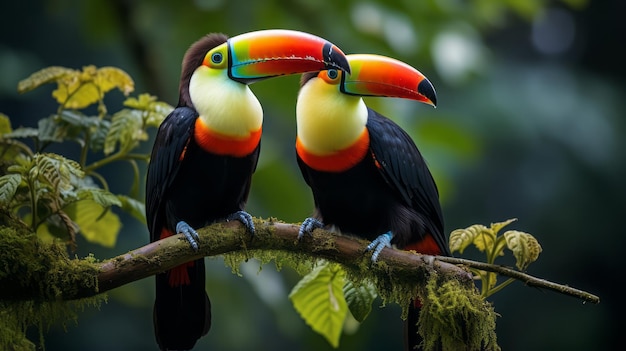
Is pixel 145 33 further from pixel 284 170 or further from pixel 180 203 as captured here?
pixel 180 203

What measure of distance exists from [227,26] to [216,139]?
94.1 inches

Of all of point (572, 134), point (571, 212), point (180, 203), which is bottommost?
point (571, 212)

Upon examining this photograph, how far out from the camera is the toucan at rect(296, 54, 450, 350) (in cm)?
353

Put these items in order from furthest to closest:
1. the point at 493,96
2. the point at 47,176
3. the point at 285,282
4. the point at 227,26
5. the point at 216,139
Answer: the point at 493,96, the point at 285,282, the point at 227,26, the point at 216,139, the point at 47,176

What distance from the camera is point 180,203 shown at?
3615 millimetres

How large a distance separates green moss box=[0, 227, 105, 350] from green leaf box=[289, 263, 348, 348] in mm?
881

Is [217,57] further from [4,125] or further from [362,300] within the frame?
[362,300]

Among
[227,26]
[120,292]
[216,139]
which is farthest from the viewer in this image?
[120,292]

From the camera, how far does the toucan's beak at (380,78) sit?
3480mm

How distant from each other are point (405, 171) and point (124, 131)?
3.71 ft

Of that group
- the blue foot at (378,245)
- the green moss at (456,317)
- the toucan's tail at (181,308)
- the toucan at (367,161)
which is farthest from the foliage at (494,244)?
the toucan's tail at (181,308)

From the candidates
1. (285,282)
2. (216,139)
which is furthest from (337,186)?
(285,282)

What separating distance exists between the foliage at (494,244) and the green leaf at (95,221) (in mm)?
1466

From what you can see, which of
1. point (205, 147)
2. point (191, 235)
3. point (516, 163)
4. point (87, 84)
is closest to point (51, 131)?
point (87, 84)
